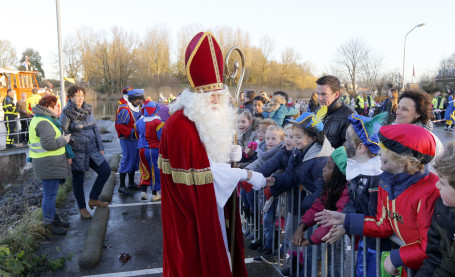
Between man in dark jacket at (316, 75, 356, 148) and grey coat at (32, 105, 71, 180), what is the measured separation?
11.6ft

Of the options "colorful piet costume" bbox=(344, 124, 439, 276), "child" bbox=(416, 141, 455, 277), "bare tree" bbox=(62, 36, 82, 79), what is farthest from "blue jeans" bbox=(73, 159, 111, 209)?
"bare tree" bbox=(62, 36, 82, 79)

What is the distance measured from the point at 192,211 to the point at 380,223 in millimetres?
1309

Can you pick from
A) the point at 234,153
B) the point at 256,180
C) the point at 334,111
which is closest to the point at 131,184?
the point at 334,111

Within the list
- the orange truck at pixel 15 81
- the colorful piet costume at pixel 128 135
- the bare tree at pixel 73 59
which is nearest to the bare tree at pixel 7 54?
the bare tree at pixel 73 59

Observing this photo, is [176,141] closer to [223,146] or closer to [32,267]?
[223,146]

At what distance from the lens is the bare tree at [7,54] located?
64.9 m

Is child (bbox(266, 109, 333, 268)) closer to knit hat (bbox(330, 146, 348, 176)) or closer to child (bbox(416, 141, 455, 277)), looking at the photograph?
knit hat (bbox(330, 146, 348, 176))

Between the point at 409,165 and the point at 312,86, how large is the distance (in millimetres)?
49034

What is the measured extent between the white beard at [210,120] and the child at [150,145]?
11.4 ft

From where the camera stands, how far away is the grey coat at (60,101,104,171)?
5145 millimetres

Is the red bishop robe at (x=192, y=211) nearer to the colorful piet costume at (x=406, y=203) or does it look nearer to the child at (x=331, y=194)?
the child at (x=331, y=194)

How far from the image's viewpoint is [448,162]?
167 centimetres

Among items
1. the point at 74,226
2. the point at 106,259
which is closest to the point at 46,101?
the point at 74,226

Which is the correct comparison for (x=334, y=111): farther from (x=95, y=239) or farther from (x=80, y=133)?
(x=80, y=133)
